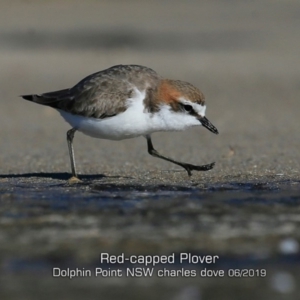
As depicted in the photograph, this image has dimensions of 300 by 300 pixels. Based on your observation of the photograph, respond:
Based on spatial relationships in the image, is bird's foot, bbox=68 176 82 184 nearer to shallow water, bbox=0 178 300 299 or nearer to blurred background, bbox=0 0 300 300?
blurred background, bbox=0 0 300 300

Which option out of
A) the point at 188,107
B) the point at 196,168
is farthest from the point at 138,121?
the point at 196,168

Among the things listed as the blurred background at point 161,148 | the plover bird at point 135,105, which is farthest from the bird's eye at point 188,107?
the blurred background at point 161,148

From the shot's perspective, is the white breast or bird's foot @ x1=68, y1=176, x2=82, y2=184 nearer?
the white breast

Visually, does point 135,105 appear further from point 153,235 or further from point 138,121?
point 153,235

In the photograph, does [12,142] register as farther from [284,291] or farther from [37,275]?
[284,291]

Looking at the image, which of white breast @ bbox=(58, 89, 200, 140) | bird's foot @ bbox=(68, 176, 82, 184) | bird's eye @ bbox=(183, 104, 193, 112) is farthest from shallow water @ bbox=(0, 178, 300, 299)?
bird's eye @ bbox=(183, 104, 193, 112)

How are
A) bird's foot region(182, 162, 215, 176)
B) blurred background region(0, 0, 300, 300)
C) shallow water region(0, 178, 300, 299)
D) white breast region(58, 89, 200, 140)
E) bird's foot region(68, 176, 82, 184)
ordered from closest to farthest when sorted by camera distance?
shallow water region(0, 178, 300, 299), blurred background region(0, 0, 300, 300), white breast region(58, 89, 200, 140), bird's foot region(68, 176, 82, 184), bird's foot region(182, 162, 215, 176)
